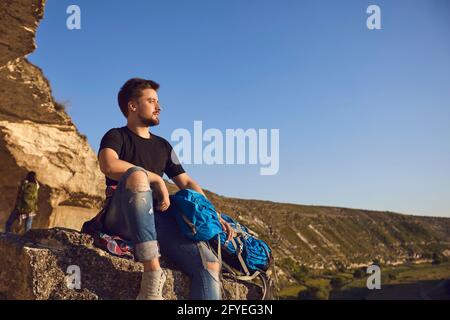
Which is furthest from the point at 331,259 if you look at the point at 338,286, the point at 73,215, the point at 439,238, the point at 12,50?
the point at 12,50

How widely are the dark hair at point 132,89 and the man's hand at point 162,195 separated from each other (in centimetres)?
106

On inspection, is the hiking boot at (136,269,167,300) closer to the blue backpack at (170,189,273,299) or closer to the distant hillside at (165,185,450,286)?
the blue backpack at (170,189,273,299)

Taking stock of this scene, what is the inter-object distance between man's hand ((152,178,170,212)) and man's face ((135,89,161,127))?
0.83 m

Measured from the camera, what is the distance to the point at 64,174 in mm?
16609

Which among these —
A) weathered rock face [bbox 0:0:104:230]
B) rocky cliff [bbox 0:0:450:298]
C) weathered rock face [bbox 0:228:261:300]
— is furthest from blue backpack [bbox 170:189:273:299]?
weathered rock face [bbox 0:0:104:230]

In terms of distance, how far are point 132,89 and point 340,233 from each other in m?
132

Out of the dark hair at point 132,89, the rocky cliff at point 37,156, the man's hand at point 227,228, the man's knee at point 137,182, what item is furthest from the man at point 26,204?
the man's knee at point 137,182

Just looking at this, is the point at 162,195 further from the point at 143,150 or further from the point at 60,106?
the point at 60,106

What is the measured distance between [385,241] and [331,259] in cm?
4040

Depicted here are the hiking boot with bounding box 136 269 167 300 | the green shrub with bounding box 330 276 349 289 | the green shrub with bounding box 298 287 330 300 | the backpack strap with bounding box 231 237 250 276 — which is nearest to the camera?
the hiking boot with bounding box 136 269 167 300

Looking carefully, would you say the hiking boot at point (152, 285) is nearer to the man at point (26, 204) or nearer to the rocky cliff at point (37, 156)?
the rocky cliff at point (37, 156)

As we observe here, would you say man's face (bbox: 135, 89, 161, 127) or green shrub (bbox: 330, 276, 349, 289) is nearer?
man's face (bbox: 135, 89, 161, 127)

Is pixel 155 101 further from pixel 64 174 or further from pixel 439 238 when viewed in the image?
pixel 439 238

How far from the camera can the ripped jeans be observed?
10.6ft
